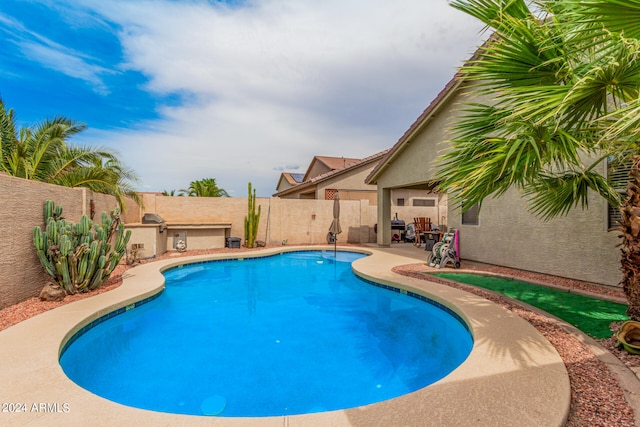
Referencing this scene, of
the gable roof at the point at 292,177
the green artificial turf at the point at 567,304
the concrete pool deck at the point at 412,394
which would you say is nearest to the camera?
the concrete pool deck at the point at 412,394

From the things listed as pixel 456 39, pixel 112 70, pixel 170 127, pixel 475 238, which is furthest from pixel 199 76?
pixel 475 238

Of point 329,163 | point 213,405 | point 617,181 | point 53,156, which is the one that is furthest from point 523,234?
point 329,163

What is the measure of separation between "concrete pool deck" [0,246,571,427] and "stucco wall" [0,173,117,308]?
131cm

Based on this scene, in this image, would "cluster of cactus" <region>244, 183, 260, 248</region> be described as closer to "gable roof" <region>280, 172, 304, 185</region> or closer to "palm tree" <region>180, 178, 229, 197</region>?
"palm tree" <region>180, 178, 229, 197</region>

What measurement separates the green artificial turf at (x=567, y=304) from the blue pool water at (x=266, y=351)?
1885 millimetres

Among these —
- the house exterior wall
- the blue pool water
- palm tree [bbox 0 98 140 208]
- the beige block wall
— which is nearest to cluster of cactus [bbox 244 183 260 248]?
the beige block wall

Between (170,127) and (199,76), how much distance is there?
19.1 ft

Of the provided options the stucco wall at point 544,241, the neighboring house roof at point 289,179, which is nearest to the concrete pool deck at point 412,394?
the stucco wall at point 544,241

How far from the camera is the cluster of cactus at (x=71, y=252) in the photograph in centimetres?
636

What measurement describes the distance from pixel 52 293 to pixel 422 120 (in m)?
12.5

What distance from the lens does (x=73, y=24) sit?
31.5ft

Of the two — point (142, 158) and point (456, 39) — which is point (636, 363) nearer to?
point (456, 39)

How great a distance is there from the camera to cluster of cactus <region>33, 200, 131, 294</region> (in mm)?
6363

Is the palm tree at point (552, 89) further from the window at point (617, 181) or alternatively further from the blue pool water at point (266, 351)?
the window at point (617, 181)
